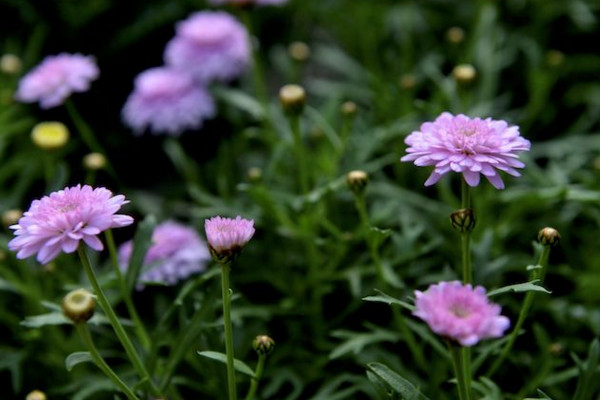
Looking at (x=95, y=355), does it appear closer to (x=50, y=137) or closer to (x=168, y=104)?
(x=50, y=137)

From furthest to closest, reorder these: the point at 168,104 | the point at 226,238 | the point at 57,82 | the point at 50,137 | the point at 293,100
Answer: the point at 168,104 → the point at 57,82 → the point at 50,137 → the point at 293,100 → the point at 226,238

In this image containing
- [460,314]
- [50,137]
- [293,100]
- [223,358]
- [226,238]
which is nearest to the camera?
[460,314]

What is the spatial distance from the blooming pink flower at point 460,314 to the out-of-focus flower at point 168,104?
4.06ft

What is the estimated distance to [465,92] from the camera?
170 centimetres

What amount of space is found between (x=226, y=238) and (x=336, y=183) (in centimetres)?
58

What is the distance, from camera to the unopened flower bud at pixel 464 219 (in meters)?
1.01

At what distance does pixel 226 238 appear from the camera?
3.22 ft

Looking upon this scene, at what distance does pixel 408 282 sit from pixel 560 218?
1.44 feet

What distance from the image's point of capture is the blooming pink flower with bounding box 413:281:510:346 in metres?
Result: 0.82

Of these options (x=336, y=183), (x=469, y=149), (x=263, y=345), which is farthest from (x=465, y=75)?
(x=263, y=345)

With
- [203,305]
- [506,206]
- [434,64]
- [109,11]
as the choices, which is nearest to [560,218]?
[506,206]

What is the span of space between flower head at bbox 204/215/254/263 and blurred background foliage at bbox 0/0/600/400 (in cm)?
32

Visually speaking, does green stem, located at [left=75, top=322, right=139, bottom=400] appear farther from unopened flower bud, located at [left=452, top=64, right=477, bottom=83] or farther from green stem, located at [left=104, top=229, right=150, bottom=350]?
unopened flower bud, located at [left=452, top=64, right=477, bottom=83]

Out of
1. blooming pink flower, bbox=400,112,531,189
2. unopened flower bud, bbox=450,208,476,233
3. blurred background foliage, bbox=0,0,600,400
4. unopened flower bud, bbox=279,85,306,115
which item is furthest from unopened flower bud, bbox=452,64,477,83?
unopened flower bud, bbox=450,208,476,233
